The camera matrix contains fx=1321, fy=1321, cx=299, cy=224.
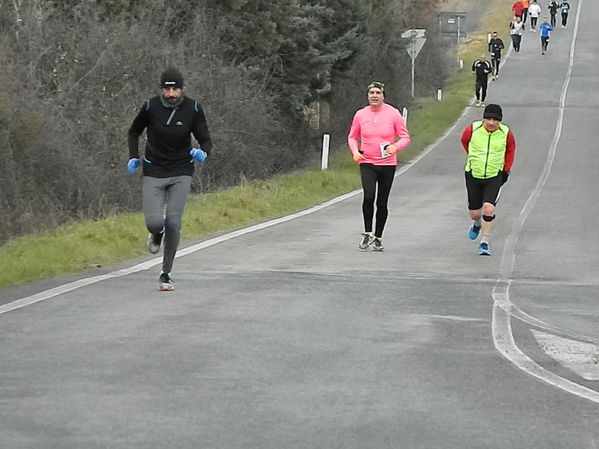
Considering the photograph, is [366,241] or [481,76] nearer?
[366,241]

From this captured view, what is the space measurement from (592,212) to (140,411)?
16311 millimetres

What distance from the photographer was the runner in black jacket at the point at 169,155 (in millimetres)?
10945

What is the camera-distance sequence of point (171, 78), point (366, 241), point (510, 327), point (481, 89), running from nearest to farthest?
point (510, 327), point (171, 78), point (366, 241), point (481, 89)

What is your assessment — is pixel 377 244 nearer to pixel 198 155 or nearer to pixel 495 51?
pixel 198 155

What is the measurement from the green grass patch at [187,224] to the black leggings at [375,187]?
2.33m

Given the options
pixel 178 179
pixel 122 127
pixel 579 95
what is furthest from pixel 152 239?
pixel 579 95

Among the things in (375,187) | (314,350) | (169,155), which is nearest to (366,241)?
(375,187)

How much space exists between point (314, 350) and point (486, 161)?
6995 mm

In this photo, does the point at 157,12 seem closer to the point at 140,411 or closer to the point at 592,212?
the point at 592,212

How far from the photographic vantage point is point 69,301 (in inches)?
398

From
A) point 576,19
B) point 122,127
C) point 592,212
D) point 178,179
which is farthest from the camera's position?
point 576,19

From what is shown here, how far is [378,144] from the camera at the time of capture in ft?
48.4

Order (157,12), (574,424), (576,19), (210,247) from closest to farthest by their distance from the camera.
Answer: (574,424) < (210,247) < (157,12) < (576,19)

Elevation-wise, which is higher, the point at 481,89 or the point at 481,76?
the point at 481,76
